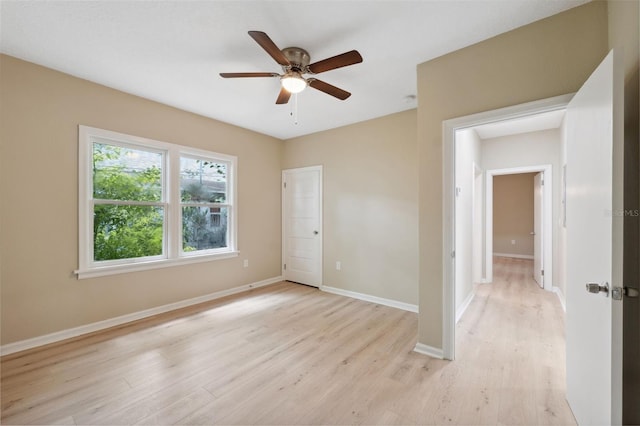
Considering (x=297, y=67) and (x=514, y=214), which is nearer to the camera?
(x=297, y=67)

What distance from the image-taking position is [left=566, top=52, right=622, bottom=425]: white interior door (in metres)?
1.14

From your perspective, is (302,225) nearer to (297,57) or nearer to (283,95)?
(283,95)

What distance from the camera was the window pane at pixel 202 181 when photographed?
368 centimetres

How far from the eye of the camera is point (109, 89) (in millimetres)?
2914

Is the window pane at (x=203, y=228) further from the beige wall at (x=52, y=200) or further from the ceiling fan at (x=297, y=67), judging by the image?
the ceiling fan at (x=297, y=67)

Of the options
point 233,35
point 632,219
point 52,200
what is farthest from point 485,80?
point 52,200

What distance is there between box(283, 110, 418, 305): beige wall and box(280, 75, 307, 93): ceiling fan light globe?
1871 mm

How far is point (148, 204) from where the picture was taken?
3.26 m

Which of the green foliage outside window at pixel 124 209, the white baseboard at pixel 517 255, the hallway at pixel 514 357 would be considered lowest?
the hallway at pixel 514 357

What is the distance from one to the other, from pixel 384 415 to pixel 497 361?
4.10 feet

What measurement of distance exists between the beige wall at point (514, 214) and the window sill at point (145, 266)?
7.56 metres

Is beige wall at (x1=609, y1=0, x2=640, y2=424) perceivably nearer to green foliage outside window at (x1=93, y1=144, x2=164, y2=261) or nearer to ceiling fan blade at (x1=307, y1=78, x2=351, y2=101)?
ceiling fan blade at (x1=307, y1=78, x2=351, y2=101)

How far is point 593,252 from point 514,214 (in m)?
7.43

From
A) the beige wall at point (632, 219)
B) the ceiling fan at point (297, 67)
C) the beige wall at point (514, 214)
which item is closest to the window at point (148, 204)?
the ceiling fan at point (297, 67)
